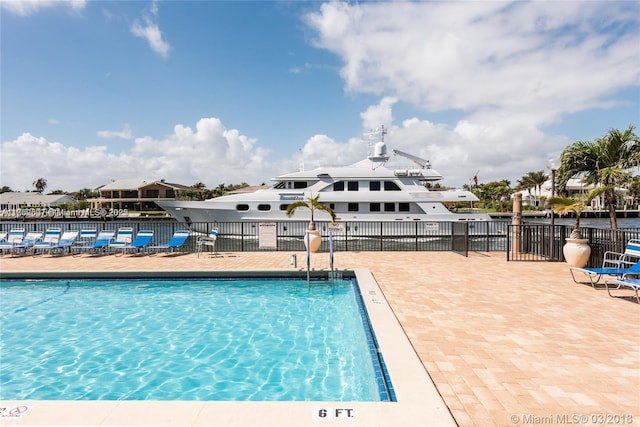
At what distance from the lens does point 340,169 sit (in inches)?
885

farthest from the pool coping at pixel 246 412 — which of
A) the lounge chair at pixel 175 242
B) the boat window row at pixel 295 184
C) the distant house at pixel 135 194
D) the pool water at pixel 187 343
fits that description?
the distant house at pixel 135 194

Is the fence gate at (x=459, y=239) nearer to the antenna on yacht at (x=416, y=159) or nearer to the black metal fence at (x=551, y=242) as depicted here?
the black metal fence at (x=551, y=242)

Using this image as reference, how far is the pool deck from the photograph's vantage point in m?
2.82

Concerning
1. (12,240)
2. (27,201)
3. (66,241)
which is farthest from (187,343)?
(27,201)

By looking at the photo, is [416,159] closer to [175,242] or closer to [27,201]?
[175,242]

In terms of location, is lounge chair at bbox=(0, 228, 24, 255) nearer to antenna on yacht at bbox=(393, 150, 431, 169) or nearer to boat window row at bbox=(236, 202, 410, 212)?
boat window row at bbox=(236, 202, 410, 212)

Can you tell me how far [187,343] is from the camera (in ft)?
16.8

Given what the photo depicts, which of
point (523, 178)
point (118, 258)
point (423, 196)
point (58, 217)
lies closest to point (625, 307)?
point (118, 258)

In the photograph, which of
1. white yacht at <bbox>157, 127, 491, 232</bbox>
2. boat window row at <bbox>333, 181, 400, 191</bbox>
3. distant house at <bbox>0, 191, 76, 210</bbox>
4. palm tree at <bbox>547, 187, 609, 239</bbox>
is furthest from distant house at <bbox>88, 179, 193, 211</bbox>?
palm tree at <bbox>547, 187, 609, 239</bbox>

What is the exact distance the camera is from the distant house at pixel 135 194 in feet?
192

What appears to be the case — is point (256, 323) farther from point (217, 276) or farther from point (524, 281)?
point (524, 281)

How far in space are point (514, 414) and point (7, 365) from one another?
5.87 metres

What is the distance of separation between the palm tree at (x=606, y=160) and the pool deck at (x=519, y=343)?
10.8ft

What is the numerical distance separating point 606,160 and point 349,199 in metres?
13.1
